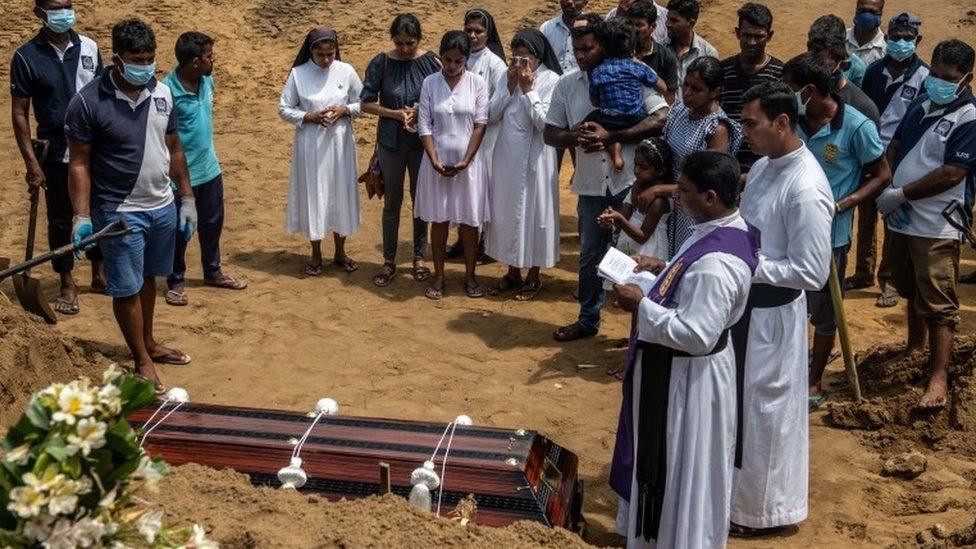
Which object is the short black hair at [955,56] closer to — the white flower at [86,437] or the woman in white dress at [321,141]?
the woman in white dress at [321,141]

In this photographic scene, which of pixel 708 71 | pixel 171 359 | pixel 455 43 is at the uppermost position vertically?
pixel 455 43

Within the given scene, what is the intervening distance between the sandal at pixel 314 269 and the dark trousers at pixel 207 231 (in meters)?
0.68

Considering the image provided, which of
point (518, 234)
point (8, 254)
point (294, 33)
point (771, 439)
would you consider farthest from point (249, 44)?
point (771, 439)

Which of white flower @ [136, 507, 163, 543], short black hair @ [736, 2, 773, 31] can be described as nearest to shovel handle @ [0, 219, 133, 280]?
white flower @ [136, 507, 163, 543]

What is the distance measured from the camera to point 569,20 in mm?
9641

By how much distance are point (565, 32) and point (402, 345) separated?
132 inches

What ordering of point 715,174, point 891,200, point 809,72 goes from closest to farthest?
1. point 715,174
2. point 809,72
3. point 891,200

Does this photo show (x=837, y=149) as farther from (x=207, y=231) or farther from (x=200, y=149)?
(x=207, y=231)

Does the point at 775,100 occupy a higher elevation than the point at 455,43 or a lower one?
lower

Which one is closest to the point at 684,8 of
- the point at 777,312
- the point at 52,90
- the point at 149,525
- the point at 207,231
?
the point at 207,231

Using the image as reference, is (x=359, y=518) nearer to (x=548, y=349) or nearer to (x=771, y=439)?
(x=771, y=439)

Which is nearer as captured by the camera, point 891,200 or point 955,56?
point 955,56

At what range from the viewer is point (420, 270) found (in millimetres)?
8992

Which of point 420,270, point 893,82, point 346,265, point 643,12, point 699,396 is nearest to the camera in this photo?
point 699,396
